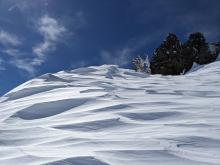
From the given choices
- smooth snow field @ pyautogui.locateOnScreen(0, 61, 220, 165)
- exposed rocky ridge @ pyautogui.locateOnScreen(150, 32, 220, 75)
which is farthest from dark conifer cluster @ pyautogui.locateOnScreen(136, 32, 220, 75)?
smooth snow field @ pyautogui.locateOnScreen(0, 61, 220, 165)

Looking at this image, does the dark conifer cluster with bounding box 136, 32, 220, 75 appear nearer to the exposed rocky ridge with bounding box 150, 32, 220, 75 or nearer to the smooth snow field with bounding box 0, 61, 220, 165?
the exposed rocky ridge with bounding box 150, 32, 220, 75

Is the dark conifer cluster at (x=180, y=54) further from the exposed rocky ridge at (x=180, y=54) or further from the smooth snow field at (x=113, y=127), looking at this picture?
the smooth snow field at (x=113, y=127)

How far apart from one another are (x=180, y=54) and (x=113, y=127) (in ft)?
64.8

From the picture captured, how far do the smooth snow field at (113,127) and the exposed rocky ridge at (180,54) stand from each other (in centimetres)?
1662

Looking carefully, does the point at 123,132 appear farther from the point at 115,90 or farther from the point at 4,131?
the point at 115,90

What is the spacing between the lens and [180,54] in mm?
21938

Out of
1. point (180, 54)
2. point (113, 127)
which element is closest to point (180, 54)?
point (180, 54)

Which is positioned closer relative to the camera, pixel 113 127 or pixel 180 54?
pixel 113 127

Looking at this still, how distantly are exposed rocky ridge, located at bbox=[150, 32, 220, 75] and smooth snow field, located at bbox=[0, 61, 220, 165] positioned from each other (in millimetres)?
16620

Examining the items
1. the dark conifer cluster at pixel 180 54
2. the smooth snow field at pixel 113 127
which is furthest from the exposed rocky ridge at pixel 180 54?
the smooth snow field at pixel 113 127

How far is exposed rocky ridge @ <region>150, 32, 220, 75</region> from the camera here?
20812 millimetres

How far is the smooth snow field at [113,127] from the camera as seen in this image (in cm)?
200

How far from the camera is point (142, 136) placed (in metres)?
2.39

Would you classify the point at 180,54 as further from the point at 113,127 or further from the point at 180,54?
the point at 113,127
